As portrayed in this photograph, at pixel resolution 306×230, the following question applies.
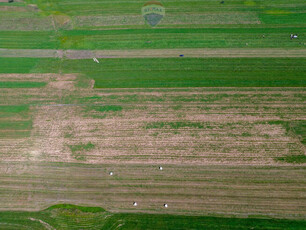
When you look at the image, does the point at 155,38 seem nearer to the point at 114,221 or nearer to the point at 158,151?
the point at 158,151

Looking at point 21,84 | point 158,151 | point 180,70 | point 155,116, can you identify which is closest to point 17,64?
point 21,84

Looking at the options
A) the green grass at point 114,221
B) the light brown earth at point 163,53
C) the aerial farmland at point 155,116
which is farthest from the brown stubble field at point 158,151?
the light brown earth at point 163,53

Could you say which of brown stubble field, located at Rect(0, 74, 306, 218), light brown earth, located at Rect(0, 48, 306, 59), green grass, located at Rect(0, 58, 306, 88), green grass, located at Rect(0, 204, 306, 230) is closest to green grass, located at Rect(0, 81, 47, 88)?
Result: green grass, located at Rect(0, 58, 306, 88)

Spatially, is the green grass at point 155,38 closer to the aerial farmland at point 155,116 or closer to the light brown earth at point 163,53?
the aerial farmland at point 155,116

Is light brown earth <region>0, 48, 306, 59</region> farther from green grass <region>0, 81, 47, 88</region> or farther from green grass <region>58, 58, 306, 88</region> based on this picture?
green grass <region>0, 81, 47, 88</region>

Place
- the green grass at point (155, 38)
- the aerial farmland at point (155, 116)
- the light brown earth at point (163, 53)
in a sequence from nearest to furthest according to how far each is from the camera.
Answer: the aerial farmland at point (155, 116) < the light brown earth at point (163, 53) < the green grass at point (155, 38)

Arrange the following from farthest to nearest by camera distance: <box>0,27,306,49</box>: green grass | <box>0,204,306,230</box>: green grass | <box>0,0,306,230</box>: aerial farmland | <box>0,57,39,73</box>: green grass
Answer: <box>0,27,306,49</box>: green grass < <box>0,57,39,73</box>: green grass < <box>0,0,306,230</box>: aerial farmland < <box>0,204,306,230</box>: green grass

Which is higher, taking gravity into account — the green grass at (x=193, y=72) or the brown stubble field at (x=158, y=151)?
the green grass at (x=193, y=72)

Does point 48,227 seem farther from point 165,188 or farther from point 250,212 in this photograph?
point 250,212
